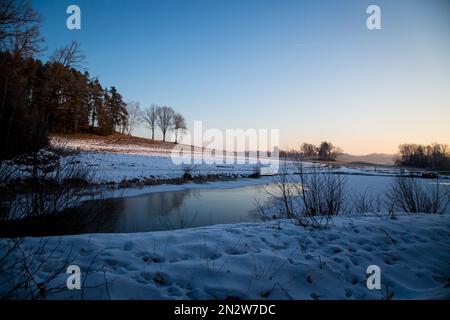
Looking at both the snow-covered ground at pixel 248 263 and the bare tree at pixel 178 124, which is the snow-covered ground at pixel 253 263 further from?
the bare tree at pixel 178 124

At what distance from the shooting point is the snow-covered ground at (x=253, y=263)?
2816mm

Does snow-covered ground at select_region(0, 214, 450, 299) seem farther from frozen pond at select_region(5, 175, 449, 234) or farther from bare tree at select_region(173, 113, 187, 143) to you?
bare tree at select_region(173, 113, 187, 143)

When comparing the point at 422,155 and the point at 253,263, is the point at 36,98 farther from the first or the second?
the point at 422,155

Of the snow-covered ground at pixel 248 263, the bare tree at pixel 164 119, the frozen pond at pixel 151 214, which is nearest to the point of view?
the snow-covered ground at pixel 248 263

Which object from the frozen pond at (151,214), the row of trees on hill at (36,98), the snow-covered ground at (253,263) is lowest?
the frozen pond at (151,214)

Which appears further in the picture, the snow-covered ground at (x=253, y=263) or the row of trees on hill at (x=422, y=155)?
the row of trees on hill at (x=422, y=155)

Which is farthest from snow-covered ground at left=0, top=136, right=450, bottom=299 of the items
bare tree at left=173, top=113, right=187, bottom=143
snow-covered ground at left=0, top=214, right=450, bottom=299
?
→ bare tree at left=173, top=113, right=187, bottom=143

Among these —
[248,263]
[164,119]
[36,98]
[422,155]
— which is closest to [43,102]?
[36,98]

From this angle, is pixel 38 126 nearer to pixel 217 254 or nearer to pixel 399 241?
pixel 217 254

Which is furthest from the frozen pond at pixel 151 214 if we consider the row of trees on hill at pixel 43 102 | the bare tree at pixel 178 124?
the bare tree at pixel 178 124

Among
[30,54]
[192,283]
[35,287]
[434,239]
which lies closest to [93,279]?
[35,287]

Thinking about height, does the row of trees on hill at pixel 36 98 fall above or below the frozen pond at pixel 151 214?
above

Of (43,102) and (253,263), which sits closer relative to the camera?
(253,263)

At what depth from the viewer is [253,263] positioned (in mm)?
3463
